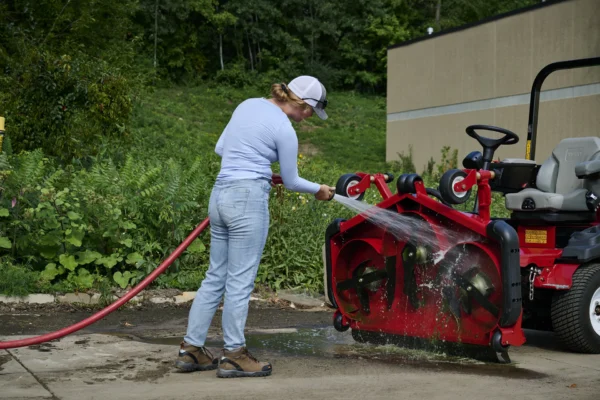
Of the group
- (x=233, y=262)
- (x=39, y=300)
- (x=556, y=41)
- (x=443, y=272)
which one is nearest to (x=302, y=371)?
(x=233, y=262)

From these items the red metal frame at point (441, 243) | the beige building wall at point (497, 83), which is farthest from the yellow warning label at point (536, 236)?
the beige building wall at point (497, 83)

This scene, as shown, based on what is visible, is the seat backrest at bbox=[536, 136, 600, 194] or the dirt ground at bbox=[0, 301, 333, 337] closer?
the seat backrest at bbox=[536, 136, 600, 194]

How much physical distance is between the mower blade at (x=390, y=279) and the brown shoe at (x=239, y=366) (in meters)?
1.31

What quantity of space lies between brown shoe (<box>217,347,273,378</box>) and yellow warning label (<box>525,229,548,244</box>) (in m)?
2.59

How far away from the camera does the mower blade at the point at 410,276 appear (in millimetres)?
6321

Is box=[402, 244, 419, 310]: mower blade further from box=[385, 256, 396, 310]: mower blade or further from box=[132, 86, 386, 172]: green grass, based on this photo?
box=[132, 86, 386, 172]: green grass

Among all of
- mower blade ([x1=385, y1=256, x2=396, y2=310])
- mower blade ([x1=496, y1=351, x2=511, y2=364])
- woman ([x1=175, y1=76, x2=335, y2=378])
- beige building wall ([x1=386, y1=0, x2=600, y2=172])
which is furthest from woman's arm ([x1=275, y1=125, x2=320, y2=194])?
beige building wall ([x1=386, y1=0, x2=600, y2=172])

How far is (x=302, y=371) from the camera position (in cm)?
578

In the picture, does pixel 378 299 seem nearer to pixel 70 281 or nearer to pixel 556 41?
pixel 70 281

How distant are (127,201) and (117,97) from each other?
352 cm

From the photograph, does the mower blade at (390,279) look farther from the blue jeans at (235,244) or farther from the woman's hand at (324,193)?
the blue jeans at (235,244)

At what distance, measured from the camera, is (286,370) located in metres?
5.81

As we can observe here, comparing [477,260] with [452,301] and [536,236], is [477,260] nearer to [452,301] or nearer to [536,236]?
[452,301]

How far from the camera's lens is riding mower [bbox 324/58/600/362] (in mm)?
5941
